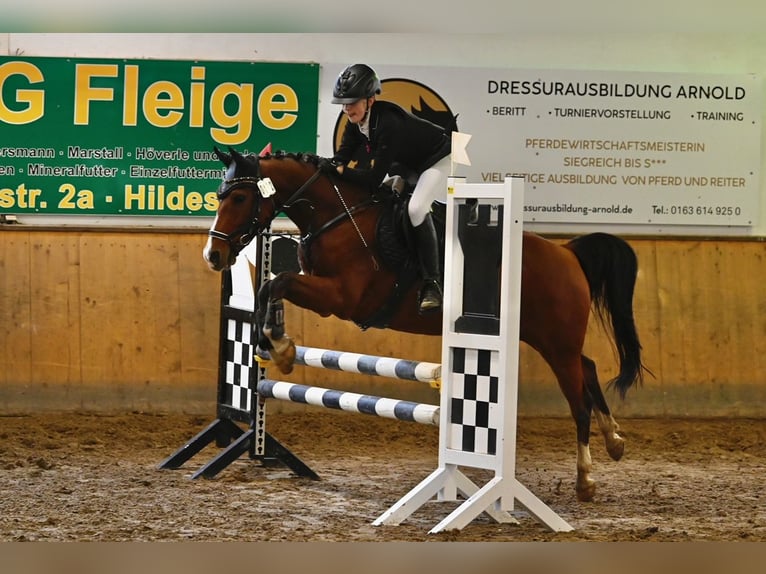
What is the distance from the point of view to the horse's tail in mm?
5508

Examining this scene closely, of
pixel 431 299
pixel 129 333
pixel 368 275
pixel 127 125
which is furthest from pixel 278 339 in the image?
pixel 127 125

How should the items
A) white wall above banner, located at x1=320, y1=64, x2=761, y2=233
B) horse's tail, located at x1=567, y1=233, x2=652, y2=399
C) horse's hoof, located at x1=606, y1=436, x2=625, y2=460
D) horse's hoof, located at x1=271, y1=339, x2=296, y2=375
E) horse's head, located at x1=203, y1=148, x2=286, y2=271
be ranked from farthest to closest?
white wall above banner, located at x1=320, y1=64, x2=761, y2=233, horse's tail, located at x1=567, y1=233, x2=652, y2=399, horse's hoof, located at x1=606, y1=436, x2=625, y2=460, horse's head, located at x1=203, y1=148, x2=286, y2=271, horse's hoof, located at x1=271, y1=339, x2=296, y2=375

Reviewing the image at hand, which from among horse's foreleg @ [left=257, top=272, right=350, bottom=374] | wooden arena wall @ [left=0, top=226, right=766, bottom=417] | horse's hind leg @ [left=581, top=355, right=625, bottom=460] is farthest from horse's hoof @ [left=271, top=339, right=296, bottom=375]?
wooden arena wall @ [left=0, top=226, right=766, bottom=417]

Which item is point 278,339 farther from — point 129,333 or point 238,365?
point 129,333

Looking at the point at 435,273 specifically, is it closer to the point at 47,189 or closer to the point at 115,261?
the point at 115,261

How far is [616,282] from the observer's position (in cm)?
552

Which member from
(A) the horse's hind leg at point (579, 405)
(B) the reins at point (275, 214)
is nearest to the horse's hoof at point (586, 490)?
(A) the horse's hind leg at point (579, 405)

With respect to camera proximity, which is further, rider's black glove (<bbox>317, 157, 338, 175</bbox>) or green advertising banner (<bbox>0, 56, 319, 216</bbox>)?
green advertising banner (<bbox>0, 56, 319, 216</bbox>)

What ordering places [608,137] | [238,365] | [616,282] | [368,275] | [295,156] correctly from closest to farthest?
[368,275]
[295,156]
[616,282]
[238,365]
[608,137]

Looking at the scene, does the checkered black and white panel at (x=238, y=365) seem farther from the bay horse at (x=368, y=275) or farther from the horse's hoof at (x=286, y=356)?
the horse's hoof at (x=286, y=356)

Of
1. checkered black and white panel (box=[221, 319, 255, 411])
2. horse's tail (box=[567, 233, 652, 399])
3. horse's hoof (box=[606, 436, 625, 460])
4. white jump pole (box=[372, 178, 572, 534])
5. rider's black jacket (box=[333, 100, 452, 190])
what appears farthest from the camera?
checkered black and white panel (box=[221, 319, 255, 411])

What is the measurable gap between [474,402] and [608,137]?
3.83m

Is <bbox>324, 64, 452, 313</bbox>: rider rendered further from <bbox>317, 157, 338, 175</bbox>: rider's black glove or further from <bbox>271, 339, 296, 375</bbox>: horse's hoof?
<bbox>271, 339, 296, 375</bbox>: horse's hoof

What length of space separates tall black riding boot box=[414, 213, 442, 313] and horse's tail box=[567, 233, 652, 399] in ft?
2.96
